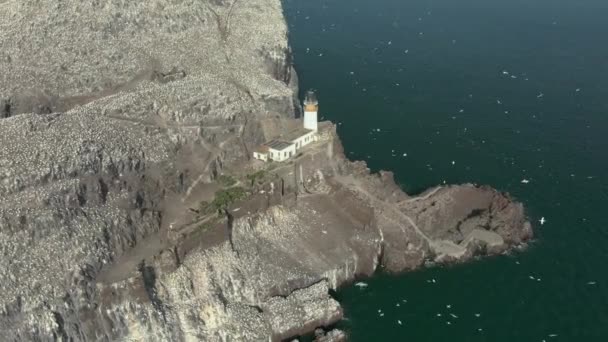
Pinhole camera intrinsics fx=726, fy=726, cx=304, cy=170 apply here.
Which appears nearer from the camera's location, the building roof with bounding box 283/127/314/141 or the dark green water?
the dark green water

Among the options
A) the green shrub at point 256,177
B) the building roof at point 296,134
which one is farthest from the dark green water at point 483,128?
the green shrub at point 256,177

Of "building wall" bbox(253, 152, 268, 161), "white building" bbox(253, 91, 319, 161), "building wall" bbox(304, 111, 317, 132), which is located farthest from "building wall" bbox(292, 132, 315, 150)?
"building wall" bbox(253, 152, 268, 161)

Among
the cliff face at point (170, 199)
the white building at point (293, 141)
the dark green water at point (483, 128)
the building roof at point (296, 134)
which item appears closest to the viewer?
the cliff face at point (170, 199)

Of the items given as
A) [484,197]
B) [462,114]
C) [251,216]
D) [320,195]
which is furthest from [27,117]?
[462,114]

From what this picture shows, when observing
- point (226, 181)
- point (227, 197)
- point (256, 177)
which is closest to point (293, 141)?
point (256, 177)

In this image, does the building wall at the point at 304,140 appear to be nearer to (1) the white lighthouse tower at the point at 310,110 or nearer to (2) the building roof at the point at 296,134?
(2) the building roof at the point at 296,134

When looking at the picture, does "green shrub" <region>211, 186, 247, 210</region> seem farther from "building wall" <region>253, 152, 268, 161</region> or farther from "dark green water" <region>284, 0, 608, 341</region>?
"dark green water" <region>284, 0, 608, 341</region>

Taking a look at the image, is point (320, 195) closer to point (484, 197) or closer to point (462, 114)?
point (484, 197)

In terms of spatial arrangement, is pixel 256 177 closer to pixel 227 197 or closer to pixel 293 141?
pixel 227 197
